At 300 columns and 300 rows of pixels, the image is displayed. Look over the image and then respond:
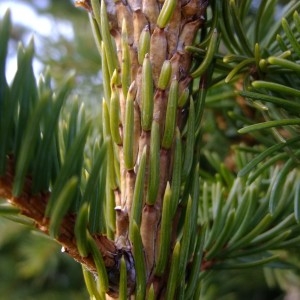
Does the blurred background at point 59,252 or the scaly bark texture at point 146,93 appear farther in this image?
the blurred background at point 59,252

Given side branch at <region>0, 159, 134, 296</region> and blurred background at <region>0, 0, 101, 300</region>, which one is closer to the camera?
side branch at <region>0, 159, 134, 296</region>

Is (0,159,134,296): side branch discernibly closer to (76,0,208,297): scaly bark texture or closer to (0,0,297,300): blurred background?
(76,0,208,297): scaly bark texture

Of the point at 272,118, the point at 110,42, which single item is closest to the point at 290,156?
the point at 272,118

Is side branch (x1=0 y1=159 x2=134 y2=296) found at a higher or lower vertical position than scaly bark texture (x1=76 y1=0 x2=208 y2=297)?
lower

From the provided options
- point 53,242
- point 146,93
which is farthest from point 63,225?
point 53,242

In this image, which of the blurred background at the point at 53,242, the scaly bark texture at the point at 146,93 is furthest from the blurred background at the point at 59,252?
the scaly bark texture at the point at 146,93

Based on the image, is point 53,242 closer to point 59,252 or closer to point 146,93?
point 59,252

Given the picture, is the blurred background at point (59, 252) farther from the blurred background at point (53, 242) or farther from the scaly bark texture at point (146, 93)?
the scaly bark texture at point (146, 93)

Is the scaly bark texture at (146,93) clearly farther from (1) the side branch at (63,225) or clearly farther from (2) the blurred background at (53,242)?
(2) the blurred background at (53,242)

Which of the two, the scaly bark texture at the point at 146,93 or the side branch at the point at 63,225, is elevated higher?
the scaly bark texture at the point at 146,93

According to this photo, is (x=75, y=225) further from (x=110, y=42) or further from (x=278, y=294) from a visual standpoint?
(x=278, y=294)

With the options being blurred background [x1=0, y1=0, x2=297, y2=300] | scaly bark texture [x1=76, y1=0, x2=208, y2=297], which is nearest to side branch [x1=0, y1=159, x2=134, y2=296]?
scaly bark texture [x1=76, y1=0, x2=208, y2=297]
